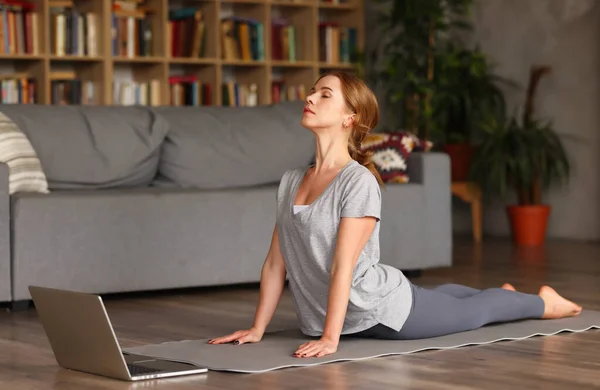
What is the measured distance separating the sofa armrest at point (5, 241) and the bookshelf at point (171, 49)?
2888mm

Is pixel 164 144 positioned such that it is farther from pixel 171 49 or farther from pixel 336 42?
pixel 336 42

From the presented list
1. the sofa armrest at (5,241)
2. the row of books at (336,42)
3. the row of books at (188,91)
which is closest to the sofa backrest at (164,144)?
the sofa armrest at (5,241)

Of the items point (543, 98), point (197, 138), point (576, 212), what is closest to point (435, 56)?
point (543, 98)

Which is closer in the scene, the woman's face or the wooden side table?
the woman's face

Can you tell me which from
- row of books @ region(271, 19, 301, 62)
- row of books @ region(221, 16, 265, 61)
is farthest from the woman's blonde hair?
row of books @ region(271, 19, 301, 62)

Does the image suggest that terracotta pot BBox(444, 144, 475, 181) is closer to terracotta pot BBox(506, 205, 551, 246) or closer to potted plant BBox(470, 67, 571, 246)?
potted plant BBox(470, 67, 571, 246)

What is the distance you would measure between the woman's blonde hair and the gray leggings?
0.37 meters

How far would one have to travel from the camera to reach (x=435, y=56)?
22.7 feet

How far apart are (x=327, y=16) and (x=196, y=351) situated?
5603 millimetres

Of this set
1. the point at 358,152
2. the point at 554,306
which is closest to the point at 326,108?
the point at 358,152

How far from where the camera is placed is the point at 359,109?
288 centimetres

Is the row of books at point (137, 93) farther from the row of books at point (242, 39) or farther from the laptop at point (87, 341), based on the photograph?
the laptop at point (87, 341)

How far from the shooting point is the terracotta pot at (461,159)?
684cm

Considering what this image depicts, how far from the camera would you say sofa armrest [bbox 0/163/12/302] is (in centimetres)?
380
